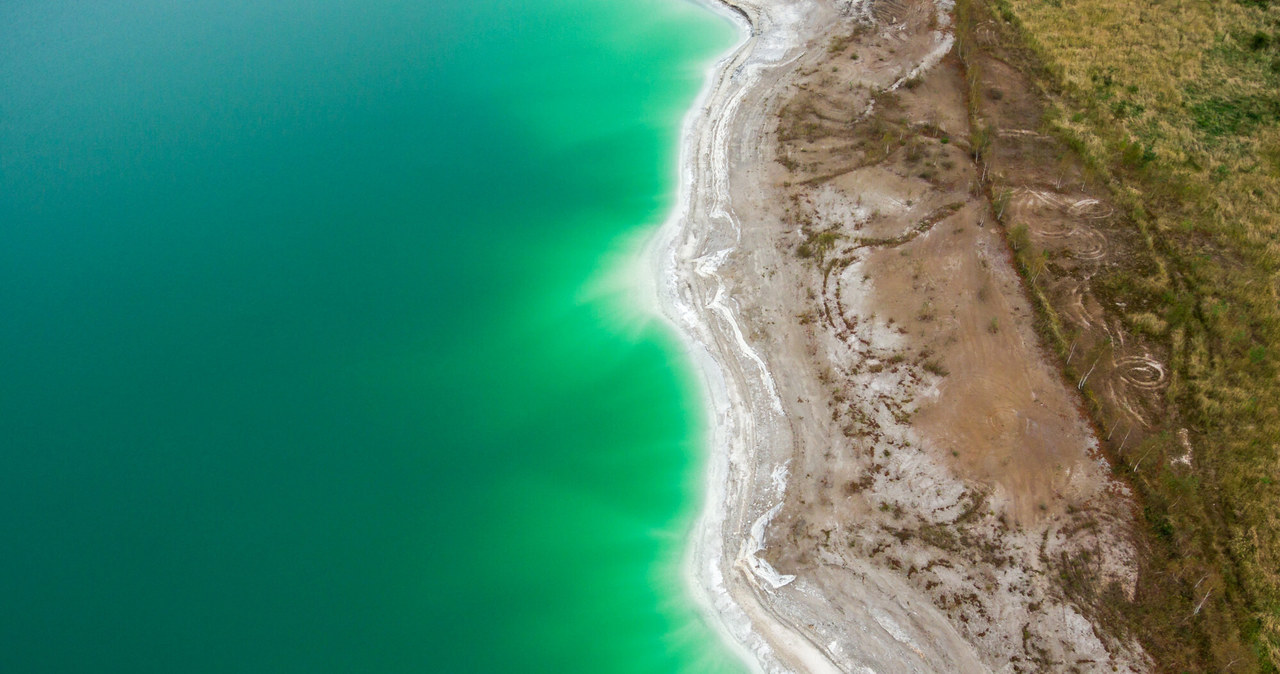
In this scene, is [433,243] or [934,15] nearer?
[433,243]

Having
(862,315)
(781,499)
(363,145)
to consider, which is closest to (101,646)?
(781,499)

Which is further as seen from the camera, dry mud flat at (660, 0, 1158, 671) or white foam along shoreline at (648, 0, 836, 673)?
white foam along shoreline at (648, 0, 836, 673)

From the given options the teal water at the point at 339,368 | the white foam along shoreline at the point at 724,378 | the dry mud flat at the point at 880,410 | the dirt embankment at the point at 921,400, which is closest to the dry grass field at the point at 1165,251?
the dirt embankment at the point at 921,400

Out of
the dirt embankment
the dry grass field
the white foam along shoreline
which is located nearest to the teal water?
the white foam along shoreline

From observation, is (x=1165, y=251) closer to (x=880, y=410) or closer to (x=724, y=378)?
(x=880, y=410)

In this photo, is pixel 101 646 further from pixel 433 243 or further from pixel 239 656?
pixel 433 243

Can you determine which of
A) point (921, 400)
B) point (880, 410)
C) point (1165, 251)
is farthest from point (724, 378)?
point (1165, 251)

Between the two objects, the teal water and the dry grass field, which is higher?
the teal water

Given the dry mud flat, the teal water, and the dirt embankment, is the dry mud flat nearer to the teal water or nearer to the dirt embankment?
the dirt embankment
